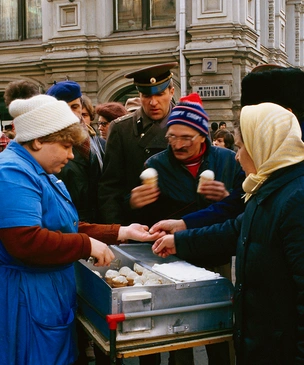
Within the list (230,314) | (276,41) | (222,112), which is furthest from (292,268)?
(276,41)

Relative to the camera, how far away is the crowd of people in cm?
201

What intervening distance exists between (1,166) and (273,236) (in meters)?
1.12

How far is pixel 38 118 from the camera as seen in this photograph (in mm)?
2289

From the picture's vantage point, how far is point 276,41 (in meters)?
17.0

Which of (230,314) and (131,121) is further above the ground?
(131,121)

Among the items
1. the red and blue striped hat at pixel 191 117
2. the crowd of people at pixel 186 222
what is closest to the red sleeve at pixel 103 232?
the crowd of people at pixel 186 222

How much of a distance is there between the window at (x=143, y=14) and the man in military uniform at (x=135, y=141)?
11042 mm

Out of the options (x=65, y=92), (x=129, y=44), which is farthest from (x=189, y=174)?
(x=129, y=44)

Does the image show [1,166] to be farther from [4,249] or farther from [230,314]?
[230,314]

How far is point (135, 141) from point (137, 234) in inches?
34.2

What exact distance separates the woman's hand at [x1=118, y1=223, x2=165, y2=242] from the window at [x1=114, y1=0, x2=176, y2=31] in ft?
39.0

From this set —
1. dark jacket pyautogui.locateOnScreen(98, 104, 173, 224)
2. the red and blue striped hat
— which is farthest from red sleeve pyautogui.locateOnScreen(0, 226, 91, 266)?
dark jacket pyautogui.locateOnScreen(98, 104, 173, 224)

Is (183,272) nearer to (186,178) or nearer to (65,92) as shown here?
(186,178)

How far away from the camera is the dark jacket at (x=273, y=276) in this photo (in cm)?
193
